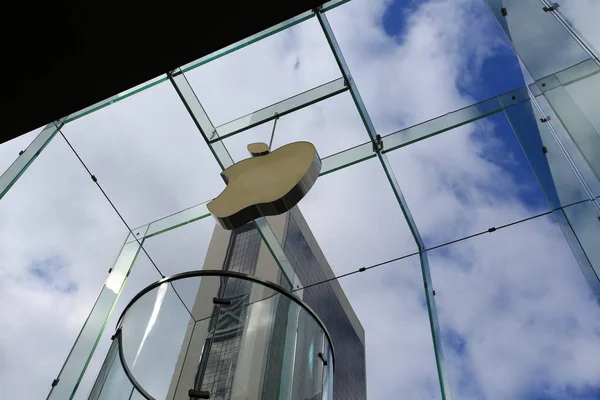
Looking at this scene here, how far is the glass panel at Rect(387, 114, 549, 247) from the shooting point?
14.6ft

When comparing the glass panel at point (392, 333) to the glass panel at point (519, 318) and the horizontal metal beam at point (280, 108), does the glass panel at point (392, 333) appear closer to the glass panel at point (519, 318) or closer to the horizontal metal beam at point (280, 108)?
the glass panel at point (519, 318)

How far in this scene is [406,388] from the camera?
3725mm

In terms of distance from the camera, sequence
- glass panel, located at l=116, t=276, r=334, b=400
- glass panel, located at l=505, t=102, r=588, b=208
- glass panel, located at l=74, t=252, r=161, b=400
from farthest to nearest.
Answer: glass panel, located at l=74, t=252, r=161, b=400 < glass panel, located at l=505, t=102, r=588, b=208 < glass panel, located at l=116, t=276, r=334, b=400

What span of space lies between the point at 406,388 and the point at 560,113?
2.02 m

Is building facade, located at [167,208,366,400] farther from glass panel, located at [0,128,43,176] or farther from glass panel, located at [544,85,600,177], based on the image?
glass panel, located at [0,128,43,176]

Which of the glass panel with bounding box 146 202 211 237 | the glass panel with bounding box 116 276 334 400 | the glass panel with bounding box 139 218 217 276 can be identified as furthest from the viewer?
the glass panel with bounding box 146 202 211 237

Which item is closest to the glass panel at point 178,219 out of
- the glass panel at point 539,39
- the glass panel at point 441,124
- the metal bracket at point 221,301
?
the glass panel at point 441,124

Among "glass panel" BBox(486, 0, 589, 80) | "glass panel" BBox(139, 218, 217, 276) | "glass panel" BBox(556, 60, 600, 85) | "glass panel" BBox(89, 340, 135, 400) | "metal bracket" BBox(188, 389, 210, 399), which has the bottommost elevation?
"metal bracket" BBox(188, 389, 210, 399)

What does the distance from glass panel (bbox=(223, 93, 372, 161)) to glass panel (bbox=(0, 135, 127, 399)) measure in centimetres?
156

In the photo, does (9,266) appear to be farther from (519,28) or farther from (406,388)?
(519,28)

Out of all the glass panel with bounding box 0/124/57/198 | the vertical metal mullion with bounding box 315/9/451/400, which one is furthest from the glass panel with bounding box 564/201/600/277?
the glass panel with bounding box 0/124/57/198

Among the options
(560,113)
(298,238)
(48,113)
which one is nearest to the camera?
(560,113)

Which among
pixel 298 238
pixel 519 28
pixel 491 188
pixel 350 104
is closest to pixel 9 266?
pixel 298 238

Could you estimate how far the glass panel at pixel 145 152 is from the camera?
5.21 meters
